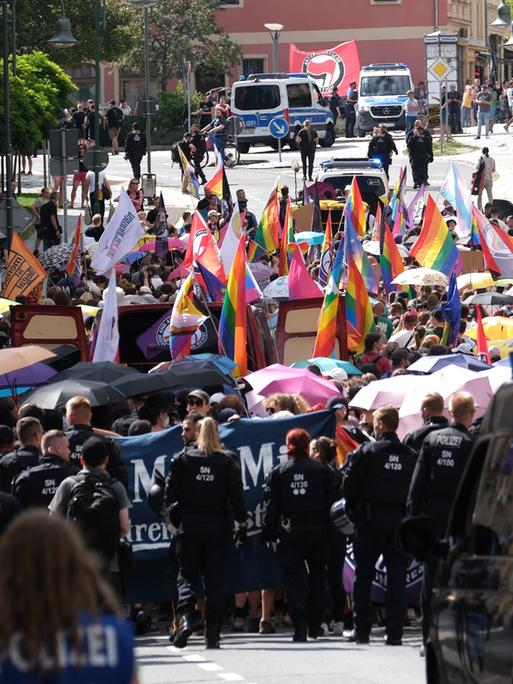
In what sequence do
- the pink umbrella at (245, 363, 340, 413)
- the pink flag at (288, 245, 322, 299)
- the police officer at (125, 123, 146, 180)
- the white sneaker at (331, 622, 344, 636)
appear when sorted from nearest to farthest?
1. the white sneaker at (331, 622, 344, 636)
2. the pink umbrella at (245, 363, 340, 413)
3. the pink flag at (288, 245, 322, 299)
4. the police officer at (125, 123, 146, 180)

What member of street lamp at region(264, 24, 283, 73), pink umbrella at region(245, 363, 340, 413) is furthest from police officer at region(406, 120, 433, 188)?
pink umbrella at region(245, 363, 340, 413)

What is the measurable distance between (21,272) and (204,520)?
10.1 metres

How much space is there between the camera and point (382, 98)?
57.8 m

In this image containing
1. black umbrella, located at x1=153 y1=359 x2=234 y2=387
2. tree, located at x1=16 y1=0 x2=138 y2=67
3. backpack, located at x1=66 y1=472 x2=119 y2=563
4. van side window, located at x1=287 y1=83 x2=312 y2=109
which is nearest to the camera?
backpack, located at x1=66 y1=472 x2=119 y2=563

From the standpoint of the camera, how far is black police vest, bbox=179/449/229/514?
1098 cm

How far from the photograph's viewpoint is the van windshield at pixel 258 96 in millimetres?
53906

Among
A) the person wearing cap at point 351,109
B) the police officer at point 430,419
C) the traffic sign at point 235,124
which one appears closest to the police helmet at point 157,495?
the police officer at point 430,419

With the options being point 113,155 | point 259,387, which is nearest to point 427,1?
point 113,155

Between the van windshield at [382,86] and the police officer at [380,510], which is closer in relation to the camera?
the police officer at [380,510]

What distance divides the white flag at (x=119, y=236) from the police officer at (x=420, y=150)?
66.2 feet

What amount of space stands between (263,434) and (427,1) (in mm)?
65735

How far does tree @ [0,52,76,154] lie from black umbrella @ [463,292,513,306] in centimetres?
1641

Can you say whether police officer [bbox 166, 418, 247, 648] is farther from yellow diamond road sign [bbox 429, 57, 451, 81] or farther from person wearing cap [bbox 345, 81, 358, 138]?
person wearing cap [bbox 345, 81, 358, 138]

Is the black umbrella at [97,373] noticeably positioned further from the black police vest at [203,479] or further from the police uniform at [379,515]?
the police uniform at [379,515]
